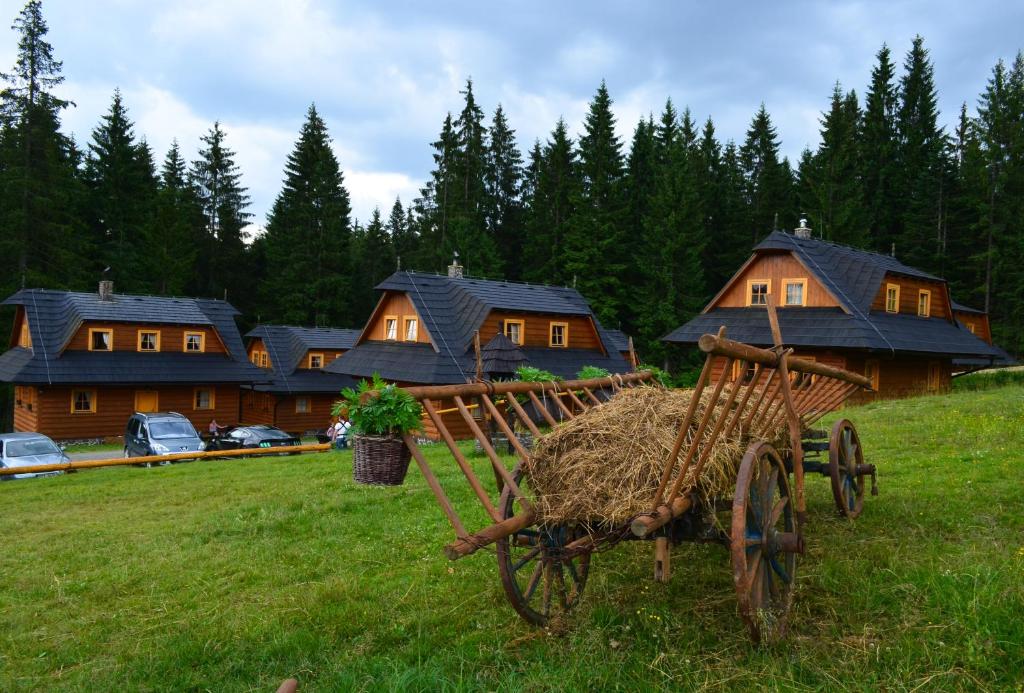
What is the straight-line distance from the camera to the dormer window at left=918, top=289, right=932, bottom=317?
29.6 m

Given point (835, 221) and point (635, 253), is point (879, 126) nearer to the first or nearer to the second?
point (835, 221)

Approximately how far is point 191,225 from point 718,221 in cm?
3907

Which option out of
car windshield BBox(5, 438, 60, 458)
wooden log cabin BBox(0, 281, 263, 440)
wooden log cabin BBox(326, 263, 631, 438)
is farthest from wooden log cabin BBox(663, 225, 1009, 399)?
wooden log cabin BBox(0, 281, 263, 440)

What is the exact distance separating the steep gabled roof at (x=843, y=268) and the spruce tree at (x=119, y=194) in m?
39.7

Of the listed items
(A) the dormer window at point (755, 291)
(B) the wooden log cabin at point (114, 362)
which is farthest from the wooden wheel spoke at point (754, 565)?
(B) the wooden log cabin at point (114, 362)

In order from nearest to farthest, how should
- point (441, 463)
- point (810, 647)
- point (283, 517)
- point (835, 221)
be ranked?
1. point (810, 647)
2. point (283, 517)
3. point (441, 463)
4. point (835, 221)

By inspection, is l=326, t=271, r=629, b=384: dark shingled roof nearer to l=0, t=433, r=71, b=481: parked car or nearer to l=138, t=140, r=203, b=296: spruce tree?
l=0, t=433, r=71, b=481: parked car

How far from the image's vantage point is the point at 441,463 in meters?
15.1

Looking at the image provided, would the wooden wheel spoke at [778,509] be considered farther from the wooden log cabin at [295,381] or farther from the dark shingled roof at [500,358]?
the wooden log cabin at [295,381]

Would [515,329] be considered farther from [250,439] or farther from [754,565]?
[754,565]

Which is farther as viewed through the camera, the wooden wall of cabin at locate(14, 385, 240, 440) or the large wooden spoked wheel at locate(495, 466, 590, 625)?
the wooden wall of cabin at locate(14, 385, 240, 440)

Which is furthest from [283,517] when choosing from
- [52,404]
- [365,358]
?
[52,404]

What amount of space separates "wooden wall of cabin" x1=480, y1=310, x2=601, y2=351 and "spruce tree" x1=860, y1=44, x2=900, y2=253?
25.5 m

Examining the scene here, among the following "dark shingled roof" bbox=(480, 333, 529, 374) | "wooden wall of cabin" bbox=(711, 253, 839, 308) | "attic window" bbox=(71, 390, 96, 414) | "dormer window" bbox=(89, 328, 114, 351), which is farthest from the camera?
"dormer window" bbox=(89, 328, 114, 351)
